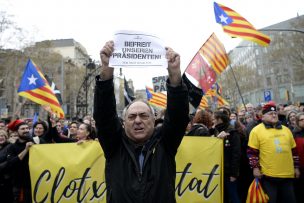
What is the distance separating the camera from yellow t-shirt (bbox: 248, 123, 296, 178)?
4.76 m

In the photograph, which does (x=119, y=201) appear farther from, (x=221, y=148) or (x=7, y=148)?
(x=7, y=148)

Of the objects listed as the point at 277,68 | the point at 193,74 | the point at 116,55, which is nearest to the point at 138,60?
the point at 116,55

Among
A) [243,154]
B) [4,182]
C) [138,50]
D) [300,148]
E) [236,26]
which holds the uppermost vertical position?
[236,26]

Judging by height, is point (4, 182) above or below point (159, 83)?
below

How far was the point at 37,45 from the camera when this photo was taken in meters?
40.6

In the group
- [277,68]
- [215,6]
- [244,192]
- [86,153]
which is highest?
[277,68]

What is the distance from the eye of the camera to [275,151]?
4805 mm

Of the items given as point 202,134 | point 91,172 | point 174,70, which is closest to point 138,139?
point 174,70

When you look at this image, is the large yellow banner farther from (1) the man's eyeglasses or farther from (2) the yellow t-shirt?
(1) the man's eyeglasses

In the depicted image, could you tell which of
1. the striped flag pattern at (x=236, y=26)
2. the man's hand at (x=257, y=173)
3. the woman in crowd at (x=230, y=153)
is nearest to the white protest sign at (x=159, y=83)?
the striped flag pattern at (x=236, y=26)

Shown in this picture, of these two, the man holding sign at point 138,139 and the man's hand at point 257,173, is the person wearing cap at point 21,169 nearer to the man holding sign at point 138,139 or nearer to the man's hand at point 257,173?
the man holding sign at point 138,139

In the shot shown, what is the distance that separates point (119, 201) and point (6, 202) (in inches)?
149

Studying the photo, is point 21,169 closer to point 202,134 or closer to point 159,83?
point 202,134

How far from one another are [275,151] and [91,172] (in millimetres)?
2968
